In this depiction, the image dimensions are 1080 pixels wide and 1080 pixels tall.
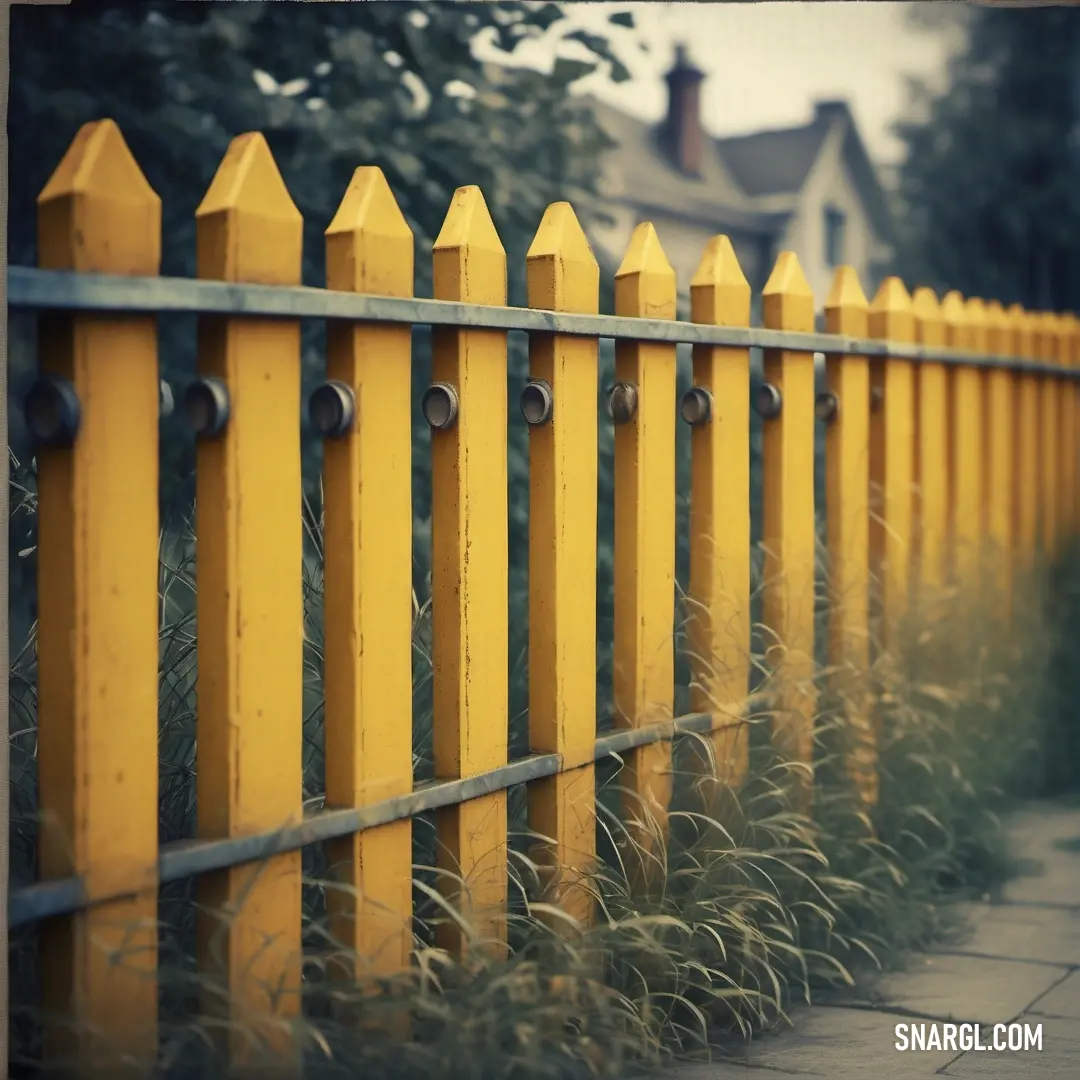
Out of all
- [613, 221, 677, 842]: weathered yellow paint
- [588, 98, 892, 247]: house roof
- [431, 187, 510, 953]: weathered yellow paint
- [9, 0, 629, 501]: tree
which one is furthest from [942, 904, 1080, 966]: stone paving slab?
[588, 98, 892, 247]: house roof

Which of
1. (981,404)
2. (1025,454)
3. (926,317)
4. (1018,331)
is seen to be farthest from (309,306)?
(1025,454)

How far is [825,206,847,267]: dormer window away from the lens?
26.8 feet

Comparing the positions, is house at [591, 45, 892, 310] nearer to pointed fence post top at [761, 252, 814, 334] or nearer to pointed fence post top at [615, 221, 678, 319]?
pointed fence post top at [761, 252, 814, 334]

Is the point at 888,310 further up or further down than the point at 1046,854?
further up

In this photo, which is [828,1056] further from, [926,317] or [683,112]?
[683,112]

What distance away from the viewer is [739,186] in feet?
22.1

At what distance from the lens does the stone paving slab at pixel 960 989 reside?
2.61 meters

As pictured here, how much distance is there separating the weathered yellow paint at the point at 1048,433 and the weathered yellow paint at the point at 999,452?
190 millimetres

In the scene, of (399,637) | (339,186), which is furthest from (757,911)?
(339,186)

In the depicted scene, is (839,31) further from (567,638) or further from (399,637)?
(399,637)

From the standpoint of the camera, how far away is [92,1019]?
1768mm

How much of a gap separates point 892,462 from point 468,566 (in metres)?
1.78

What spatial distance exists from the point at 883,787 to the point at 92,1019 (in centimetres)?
188

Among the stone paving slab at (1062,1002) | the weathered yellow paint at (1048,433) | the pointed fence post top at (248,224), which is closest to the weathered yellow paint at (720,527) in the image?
the stone paving slab at (1062,1002)
